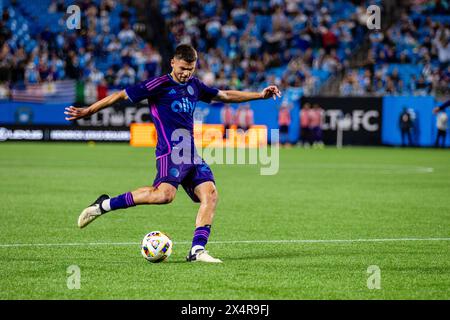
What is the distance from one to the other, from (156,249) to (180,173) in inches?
32.2

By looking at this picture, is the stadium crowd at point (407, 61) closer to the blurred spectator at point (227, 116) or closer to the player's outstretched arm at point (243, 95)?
the blurred spectator at point (227, 116)

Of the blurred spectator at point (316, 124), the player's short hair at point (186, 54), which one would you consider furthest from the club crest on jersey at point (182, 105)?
the blurred spectator at point (316, 124)

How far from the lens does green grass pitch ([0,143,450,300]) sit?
7.34 metres

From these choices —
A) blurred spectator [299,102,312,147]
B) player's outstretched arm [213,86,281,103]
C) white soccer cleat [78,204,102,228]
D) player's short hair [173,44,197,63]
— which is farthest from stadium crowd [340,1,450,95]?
white soccer cleat [78,204,102,228]

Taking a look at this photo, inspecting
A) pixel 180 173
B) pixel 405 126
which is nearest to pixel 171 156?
pixel 180 173

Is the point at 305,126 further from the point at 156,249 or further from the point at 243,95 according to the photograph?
the point at 156,249

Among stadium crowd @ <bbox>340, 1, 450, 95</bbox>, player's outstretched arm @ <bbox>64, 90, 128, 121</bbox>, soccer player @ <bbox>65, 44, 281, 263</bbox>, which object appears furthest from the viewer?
stadium crowd @ <bbox>340, 1, 450, 95</bbox>

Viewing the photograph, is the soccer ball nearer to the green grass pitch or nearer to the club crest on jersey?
the green grass pitch

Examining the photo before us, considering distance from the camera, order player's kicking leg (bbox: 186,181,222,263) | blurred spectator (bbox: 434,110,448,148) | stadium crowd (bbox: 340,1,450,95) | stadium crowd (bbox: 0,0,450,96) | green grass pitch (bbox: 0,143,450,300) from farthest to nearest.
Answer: stadium crowd (bbox: 0,0,450,96)
stadium crowd (bbox: 340,1,450,95)
blurred spectator (bbox: 434,110,448,148)
player's kicking leg (bbox: 186,181,222,263)
green grass pitch (bbox: 0,143,450,300)

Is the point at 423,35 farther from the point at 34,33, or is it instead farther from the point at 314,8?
the point at 34,33

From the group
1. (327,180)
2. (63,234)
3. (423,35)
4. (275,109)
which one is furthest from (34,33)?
(63,234)

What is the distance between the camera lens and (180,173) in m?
8.89

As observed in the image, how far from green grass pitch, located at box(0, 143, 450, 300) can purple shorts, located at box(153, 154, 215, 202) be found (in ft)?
2.63

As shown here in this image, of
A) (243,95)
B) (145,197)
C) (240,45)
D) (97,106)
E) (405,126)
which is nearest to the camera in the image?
(97,106)
